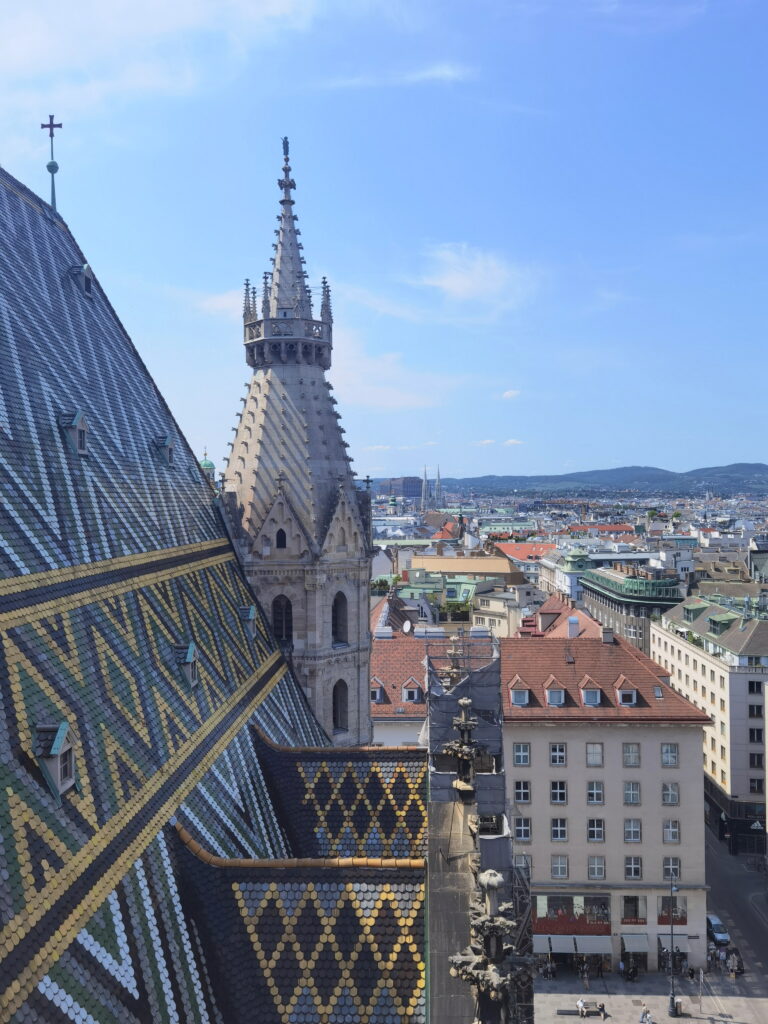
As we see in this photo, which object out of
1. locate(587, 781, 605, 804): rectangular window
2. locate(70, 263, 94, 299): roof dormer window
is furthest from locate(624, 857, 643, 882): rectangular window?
locate(70, 263, 94, 299): roof dormer window

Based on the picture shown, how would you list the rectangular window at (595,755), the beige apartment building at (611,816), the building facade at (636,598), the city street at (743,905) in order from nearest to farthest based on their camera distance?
the city street at (743,905)
the beige apartment building at (611,816)
the rectangular window at (595,755)
the building facade at (636,598)

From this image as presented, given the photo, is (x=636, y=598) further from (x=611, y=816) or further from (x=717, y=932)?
(x=611, y=816)

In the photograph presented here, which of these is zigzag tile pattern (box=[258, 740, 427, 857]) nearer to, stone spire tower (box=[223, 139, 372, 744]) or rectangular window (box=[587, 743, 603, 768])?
stone spire tower (box=[223, 139, 372, 744])

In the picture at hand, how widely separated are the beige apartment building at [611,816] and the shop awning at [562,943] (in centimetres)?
6

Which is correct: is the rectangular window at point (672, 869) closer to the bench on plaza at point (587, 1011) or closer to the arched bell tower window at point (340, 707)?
the bench on plaza at point (587, 1011)

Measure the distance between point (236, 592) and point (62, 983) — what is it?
18.1m

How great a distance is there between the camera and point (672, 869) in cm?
5109

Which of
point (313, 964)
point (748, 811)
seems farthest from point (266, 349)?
point (748, 811)

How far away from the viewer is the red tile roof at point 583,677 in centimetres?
5191

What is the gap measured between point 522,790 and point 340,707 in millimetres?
21432

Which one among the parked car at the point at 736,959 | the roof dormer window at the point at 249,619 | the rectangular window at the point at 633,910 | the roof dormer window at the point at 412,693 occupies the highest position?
the roof dormer window at the point at 249,619

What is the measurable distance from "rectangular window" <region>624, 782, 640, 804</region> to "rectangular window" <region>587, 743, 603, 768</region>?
193 centimetres

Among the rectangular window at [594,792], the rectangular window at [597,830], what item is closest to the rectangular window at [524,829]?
the rectangular window at [597,830]

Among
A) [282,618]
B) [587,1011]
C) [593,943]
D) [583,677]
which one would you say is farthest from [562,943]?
[282,618]
